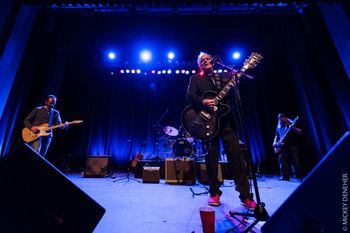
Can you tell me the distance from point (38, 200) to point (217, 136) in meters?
2.22

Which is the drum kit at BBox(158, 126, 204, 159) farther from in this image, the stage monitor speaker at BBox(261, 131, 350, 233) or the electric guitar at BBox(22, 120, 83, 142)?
the stage monitor speaker at BBox(261, 131, 350, 233)

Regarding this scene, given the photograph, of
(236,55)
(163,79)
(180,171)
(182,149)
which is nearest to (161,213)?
(180,171)

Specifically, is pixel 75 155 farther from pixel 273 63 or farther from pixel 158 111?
pixel 273 63

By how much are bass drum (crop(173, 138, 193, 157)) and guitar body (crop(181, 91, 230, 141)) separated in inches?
95.5

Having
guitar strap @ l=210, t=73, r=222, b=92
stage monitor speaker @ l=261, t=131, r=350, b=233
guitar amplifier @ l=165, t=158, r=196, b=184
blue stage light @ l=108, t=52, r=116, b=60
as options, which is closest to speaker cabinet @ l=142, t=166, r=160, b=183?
guitar amplifier @ l=165, t=158, r=196, b=184

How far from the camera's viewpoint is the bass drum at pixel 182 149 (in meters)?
5.26

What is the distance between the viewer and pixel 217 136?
9.23 ft

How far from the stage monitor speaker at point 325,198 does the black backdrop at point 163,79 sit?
6.21 m

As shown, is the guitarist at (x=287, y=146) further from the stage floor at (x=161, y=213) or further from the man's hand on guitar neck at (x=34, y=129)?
the man's hand on guitar neck at (x=34, y=129)

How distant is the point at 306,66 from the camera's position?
23.0 feet

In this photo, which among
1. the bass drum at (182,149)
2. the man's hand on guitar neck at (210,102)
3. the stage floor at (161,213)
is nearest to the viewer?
the stage floor at (161,213)

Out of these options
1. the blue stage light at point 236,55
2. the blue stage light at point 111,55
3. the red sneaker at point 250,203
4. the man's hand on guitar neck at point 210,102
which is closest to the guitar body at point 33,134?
the blue stage light at point 111,55

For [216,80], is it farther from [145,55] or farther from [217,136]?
[145,55]

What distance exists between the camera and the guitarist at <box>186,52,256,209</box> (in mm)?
2604
